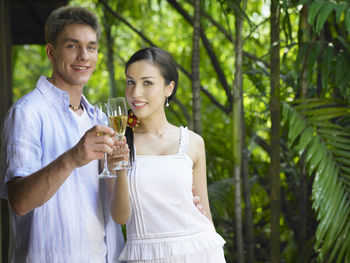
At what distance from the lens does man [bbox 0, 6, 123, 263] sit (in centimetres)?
147

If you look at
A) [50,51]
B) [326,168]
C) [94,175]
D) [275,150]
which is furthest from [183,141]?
[326,168]

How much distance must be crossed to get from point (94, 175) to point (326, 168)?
5.08 ft

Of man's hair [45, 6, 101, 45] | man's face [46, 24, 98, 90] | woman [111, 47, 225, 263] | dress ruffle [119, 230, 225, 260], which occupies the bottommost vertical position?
dress ruffle [119, 230, 225, 260]

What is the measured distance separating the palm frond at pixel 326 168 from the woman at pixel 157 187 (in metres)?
0.98

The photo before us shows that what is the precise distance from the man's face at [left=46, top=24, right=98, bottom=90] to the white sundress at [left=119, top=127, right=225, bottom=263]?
396 mm

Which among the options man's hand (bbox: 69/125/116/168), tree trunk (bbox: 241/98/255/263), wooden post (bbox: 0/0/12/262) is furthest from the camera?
wooden post (bbox: 0/0/12/262)

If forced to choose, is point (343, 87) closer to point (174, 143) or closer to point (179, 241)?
point (174, 143)

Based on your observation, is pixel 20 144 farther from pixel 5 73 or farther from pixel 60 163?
pixel 5 73

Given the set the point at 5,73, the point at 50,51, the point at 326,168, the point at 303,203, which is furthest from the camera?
the point at 5,73

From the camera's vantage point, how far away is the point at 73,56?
186 centimetres

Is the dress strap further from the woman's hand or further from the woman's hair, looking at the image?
the woman's hand

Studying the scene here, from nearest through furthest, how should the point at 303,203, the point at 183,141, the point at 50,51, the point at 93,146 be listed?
the point at 93,146
the point at 50,51
the point at 183,141
the point at 303,203

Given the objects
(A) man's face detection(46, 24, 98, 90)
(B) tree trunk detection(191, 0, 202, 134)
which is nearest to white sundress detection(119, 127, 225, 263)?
(A) man's face detection(46, 24, 98, 90)

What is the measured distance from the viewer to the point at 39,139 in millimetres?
1685
